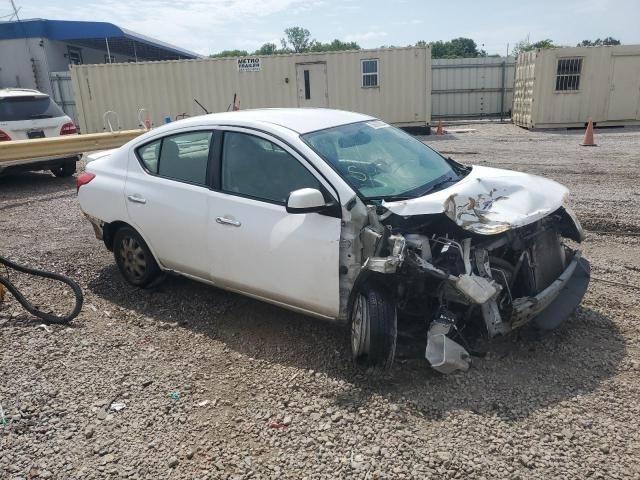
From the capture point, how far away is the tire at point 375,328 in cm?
333

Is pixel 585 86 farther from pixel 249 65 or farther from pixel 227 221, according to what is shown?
pixel 227 221

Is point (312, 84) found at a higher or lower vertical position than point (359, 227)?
higher

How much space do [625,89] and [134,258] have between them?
18443 mm

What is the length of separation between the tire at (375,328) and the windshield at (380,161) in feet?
2.28

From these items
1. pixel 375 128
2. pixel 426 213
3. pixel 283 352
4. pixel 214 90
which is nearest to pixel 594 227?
pixel 375 128

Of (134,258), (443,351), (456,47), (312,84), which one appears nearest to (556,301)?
(443,351)

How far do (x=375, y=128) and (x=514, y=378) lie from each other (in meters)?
2.30

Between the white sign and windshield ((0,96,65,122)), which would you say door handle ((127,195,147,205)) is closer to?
windshield ((0,96,65,122))

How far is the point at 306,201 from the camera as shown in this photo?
3.40m

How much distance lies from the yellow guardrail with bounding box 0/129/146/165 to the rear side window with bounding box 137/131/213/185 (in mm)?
5910

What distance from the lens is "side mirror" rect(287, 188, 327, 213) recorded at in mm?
3400

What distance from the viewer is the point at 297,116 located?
14.1 feet

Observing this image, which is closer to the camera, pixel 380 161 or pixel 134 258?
pixel 380 161

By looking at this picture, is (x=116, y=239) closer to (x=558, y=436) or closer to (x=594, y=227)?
(x=558, y=436)
